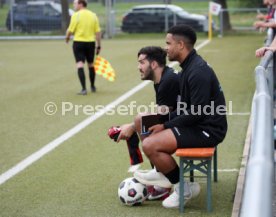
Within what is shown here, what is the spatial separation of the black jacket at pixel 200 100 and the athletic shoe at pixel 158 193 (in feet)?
2.17

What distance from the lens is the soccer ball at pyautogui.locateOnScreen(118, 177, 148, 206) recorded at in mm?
6449

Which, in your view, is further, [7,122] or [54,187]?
[7,122]

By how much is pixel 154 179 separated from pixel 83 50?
9.03 meters

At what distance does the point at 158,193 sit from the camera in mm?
6664

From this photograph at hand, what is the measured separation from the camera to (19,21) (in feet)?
122

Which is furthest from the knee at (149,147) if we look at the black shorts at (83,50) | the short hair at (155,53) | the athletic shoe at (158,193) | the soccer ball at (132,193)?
the black shorts at (83,50)

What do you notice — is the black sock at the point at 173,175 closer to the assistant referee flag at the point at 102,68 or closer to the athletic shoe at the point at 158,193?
the athletic shoe at the point at 158,193

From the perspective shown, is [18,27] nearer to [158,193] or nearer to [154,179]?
[158,193]

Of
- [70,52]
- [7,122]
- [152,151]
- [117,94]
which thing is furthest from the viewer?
[70,52]

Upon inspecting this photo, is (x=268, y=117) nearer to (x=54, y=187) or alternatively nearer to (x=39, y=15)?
(x=54, y=187)

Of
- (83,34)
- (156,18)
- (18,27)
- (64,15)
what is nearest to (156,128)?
(83,34)

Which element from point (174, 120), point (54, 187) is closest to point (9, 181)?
point (54, 187)

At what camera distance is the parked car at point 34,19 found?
37.1 meters

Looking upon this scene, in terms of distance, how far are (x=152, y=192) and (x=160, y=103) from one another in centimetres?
80
